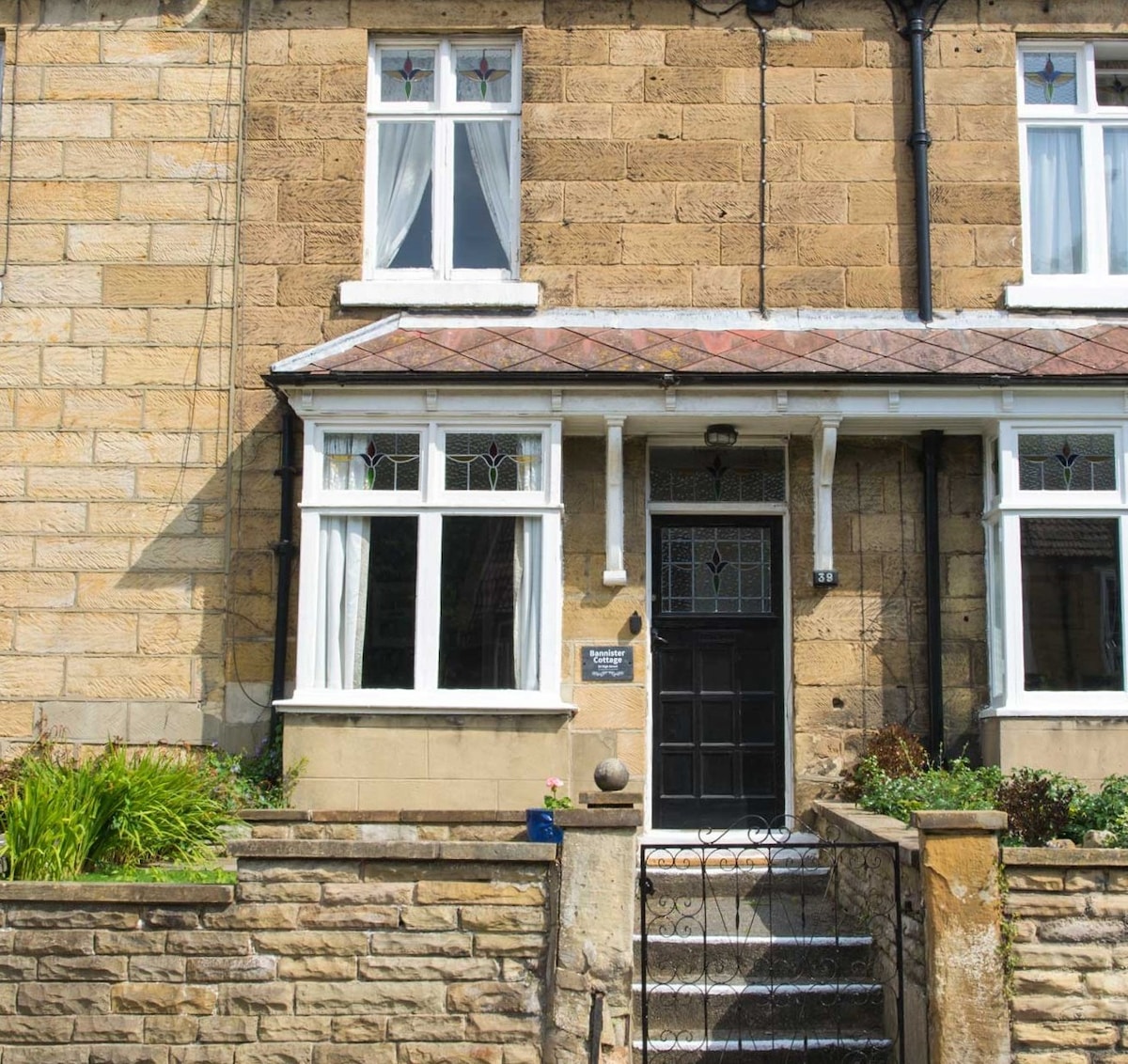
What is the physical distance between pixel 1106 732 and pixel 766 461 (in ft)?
10.1

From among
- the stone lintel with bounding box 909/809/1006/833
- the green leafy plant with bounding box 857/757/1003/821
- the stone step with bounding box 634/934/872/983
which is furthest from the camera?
the green leafy plant with bounding box 857/757/1003/821

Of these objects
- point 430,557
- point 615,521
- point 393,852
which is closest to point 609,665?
point 615,521

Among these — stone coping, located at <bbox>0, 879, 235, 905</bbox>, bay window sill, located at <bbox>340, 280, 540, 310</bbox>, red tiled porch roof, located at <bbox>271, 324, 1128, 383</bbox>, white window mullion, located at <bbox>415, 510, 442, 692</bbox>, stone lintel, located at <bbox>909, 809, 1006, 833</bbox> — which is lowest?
stone coping, located at <bbox>0, 879, 235, 905</bbox>

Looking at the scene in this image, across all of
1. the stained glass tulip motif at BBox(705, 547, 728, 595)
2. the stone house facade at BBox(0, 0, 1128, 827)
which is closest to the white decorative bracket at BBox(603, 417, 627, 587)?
the stone house facade at BBox(0, 0, 1128, 827)

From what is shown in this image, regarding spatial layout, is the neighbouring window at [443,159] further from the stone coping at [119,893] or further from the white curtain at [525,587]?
the stone coping at [119,893]

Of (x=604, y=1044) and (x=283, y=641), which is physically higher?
(x=283, y=641)

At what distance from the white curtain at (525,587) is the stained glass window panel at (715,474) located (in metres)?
1.19

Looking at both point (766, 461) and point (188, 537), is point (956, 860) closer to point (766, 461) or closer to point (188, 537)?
point (766, 461)

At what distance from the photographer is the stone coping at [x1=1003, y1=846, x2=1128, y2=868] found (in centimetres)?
671

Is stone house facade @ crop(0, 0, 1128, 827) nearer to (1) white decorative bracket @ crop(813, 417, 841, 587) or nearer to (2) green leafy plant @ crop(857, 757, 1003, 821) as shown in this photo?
(1) white decorative bracket @ crop(813, 417, 841, 587)

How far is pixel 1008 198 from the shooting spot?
1078cm

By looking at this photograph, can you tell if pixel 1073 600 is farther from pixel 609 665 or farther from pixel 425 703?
pixel 425 703

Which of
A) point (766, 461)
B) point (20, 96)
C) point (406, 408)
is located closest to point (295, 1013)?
point (406, 408)

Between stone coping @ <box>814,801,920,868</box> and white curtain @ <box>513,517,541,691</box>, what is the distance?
2356 mm
